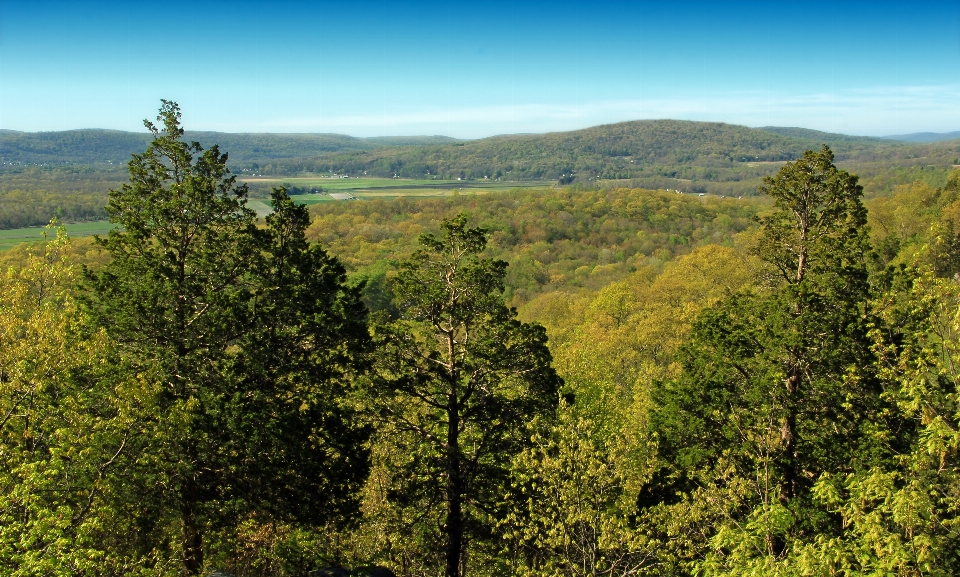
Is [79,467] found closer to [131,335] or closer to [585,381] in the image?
[131,335]

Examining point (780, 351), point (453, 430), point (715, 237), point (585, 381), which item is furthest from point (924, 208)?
point (453, 430)

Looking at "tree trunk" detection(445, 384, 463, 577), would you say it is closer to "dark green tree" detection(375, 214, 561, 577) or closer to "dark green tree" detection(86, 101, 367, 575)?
"dark green tree" detection(375, 214, 561, 577)

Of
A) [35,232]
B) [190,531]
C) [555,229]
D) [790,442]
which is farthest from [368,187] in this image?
[790,442]

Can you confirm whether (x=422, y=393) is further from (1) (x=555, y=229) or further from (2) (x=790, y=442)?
(1) (x=555, y=229)

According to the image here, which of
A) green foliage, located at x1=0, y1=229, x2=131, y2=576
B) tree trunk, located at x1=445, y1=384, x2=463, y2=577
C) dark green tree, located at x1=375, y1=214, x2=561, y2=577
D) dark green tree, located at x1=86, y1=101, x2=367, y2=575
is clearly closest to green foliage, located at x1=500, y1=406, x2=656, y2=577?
dark green tree, located at x1=375, y1=214, x2=561, y2=577

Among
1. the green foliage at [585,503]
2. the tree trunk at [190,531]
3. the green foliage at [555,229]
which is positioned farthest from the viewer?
the green foliage at [555,229]

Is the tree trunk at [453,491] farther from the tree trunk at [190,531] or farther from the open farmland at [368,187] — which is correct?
the open farmland at [368,187]

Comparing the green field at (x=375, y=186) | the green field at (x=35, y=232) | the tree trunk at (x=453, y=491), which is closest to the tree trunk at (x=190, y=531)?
the tree trunk at (x=453, y=491)
